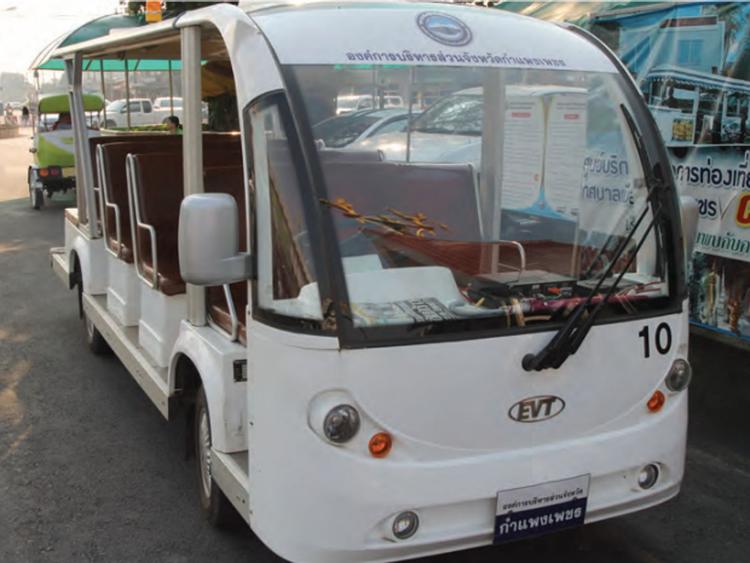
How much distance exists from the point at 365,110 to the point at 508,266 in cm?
82

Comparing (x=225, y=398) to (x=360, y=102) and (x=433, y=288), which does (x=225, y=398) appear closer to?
(x=433, y=288)

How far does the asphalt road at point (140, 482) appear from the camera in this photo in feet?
12.0

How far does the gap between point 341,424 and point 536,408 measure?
72cm

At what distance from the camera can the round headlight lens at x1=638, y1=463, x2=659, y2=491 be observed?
10.4 ft

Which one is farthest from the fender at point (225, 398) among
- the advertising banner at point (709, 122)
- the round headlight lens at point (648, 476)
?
the advertising banner at point (709, 122)

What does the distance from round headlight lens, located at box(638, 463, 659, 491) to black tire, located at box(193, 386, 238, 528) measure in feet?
5.75

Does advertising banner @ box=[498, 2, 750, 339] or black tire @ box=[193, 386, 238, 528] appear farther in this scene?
advertising banner @ box=[498, 2, 750, 339]

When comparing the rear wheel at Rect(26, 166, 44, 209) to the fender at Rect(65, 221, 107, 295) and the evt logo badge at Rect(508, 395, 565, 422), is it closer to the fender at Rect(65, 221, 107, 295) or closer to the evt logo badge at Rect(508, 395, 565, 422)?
the fender at Rect(65, 221, 107, 295)

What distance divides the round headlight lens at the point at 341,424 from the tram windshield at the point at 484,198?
28 cm

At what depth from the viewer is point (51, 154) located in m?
15.4

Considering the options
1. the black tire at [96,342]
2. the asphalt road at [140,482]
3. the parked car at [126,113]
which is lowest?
the asphalt road at [140,482]

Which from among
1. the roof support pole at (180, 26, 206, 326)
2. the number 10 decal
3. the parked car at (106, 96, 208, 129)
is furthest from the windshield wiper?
the parked car at (106, 96, 208, 129)

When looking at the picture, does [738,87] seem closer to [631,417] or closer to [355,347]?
[631,417]

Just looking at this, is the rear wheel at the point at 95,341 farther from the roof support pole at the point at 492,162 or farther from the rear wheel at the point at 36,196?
the rear wheel at the point at 36,196
